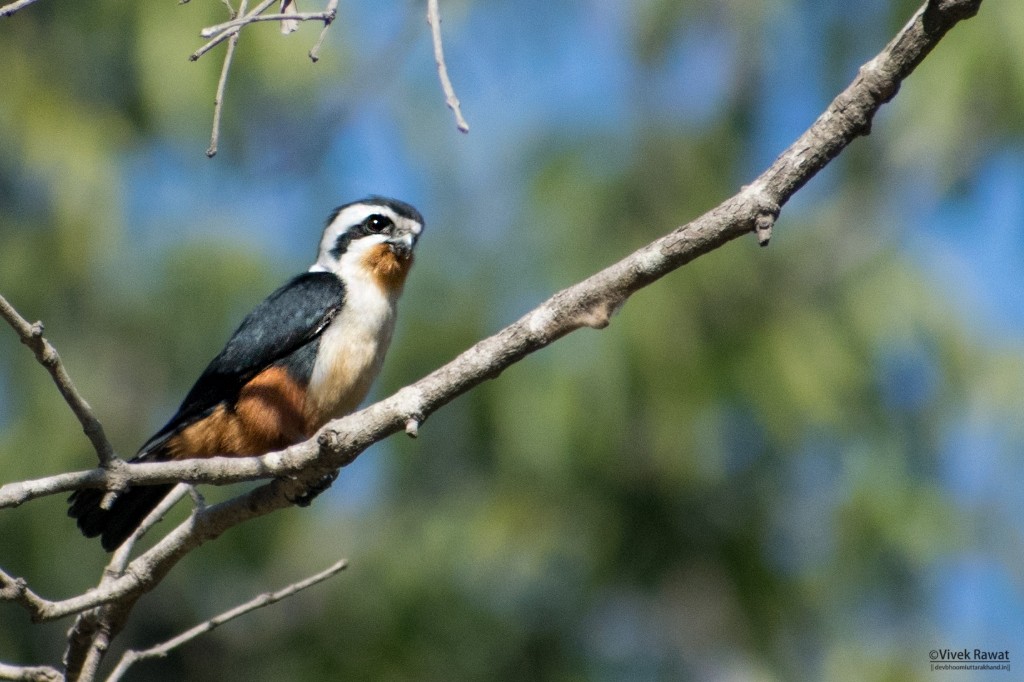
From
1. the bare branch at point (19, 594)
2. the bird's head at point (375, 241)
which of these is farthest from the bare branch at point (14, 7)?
the bird's head at point (375, 241)

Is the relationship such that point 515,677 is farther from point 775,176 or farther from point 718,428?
point 775,176

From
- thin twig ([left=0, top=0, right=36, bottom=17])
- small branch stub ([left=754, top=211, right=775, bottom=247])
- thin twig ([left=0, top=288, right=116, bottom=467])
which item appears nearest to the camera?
thin twig ([left=0, top=0, right=36, bottom=17])

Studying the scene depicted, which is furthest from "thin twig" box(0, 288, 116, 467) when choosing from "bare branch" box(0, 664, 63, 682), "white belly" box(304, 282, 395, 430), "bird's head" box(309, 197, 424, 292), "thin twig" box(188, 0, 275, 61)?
"bird's head" box(309, 197, 424, 292)

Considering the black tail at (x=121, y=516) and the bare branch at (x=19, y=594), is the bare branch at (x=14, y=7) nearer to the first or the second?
the bare branch at (x=19, y=594)

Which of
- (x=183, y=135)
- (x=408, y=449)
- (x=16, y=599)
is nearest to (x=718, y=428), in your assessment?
(x=408, y=449)

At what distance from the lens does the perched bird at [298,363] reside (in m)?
5.65

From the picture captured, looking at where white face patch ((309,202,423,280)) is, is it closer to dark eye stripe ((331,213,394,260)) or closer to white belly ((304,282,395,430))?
dark eye stripe ((331,213,394,260))

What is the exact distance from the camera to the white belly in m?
5.70

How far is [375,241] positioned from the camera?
20.8 feet

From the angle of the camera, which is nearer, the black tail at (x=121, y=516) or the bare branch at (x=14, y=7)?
the bare branch at (x=14, y=7)

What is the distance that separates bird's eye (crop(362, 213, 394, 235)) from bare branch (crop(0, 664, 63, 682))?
3260 millimetres

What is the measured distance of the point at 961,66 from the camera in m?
8.07

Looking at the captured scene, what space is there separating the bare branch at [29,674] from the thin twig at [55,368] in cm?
69

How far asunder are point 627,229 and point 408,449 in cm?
252
